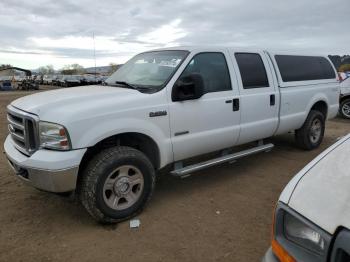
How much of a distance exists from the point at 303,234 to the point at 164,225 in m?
2.14

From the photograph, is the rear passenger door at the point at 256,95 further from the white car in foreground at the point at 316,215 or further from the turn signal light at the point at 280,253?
the turn signal light at the point at 280,253

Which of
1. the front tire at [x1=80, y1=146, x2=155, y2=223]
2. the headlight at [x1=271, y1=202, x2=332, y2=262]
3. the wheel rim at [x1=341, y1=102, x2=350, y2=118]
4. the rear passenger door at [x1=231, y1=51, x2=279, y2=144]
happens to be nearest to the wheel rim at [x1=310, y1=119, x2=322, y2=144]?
the rear passenger door at [x1=231, y1=51, x2=279, y2=144]

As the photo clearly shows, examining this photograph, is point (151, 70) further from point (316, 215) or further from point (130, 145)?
point (316, 215)

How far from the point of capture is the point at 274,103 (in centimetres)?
542

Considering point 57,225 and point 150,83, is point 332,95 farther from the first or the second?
point 57,225

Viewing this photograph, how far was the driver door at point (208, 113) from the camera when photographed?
4.17 metres

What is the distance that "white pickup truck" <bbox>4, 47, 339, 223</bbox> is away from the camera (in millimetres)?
3326

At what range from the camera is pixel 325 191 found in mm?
1714

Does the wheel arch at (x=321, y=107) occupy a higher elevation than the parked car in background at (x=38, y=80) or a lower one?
lower

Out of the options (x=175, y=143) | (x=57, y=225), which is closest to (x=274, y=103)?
(x=175, y=143)

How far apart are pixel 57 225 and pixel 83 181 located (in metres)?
0.64

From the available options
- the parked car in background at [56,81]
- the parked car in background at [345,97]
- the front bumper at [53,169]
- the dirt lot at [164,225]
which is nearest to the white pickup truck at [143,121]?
the front bumper at [53,169]

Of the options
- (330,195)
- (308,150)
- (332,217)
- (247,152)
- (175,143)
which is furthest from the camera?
(308,150)

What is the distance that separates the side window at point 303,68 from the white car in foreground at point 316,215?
400cm
